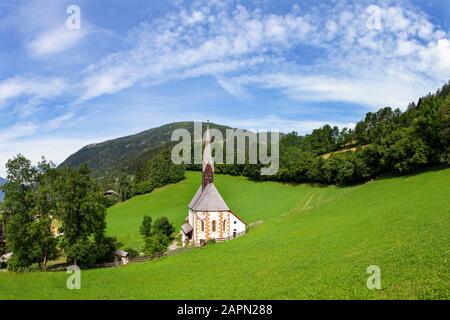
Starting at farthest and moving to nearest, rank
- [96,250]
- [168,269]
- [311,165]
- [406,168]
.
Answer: [311,165] < [406,168] < [96,250] < [168,269]

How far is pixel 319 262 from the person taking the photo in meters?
25.5

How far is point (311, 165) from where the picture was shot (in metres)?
86.8

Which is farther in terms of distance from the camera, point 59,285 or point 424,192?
point 424,192

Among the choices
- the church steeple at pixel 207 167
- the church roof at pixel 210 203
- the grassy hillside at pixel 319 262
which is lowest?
the grassy hillside at pixel 319 262

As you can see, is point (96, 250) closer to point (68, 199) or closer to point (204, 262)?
point (68, 199)

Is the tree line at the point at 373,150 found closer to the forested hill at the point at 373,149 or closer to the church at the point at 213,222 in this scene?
the forested hill at the point at 373,149

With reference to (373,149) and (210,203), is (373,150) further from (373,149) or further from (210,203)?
(210,203)

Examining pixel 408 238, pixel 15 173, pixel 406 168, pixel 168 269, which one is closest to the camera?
pixel 408 238

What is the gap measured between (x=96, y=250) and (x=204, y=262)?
16.8 metres

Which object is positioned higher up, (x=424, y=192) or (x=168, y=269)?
(x=424, y=192)

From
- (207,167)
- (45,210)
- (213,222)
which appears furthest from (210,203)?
(45,210)

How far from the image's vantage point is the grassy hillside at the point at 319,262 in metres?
18.8

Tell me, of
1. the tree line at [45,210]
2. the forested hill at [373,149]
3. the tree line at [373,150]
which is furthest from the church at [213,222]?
the tree line at [373,150]
